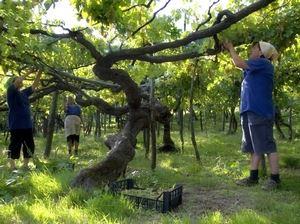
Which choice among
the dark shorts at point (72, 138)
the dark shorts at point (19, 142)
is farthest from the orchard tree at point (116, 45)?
the dark shorts at point (72, 138)

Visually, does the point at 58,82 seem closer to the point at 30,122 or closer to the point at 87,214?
the point at 30,122

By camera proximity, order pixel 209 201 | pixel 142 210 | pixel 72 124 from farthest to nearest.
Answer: pixel 72 124 → pixel 209 201 → pixel 142 210

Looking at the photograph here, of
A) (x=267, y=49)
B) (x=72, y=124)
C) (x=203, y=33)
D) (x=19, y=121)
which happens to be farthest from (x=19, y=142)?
(x=203, y=33)

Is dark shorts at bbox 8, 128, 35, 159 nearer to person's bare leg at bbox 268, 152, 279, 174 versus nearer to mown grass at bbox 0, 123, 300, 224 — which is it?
mown grass at bbox 0, 123, 300, 224

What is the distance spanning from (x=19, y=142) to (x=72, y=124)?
13.9 feet

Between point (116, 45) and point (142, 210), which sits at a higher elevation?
point (116, 45)

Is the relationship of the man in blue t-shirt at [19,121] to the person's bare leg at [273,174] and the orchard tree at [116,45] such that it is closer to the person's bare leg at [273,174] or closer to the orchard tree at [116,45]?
the orchard tree at [116,45]

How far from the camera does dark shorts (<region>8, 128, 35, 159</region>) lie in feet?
28.5

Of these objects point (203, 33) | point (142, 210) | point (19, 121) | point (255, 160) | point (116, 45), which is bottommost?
point (142, 210)

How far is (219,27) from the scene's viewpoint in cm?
463

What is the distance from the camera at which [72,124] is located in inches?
511

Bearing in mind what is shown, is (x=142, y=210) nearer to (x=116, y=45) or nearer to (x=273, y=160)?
(x=273, y=160)

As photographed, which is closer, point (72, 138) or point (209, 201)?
point (209, 201)

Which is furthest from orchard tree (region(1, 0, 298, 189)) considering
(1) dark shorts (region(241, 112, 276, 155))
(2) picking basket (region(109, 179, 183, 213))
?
(1) dark shorts (region(241, 112, 276, 155))
